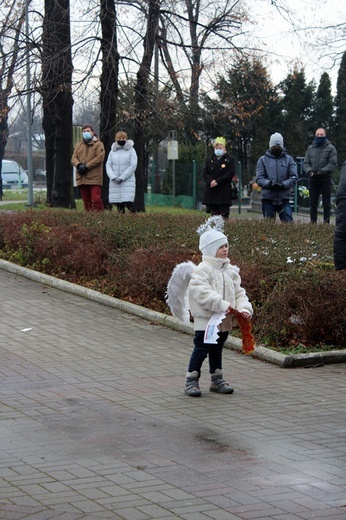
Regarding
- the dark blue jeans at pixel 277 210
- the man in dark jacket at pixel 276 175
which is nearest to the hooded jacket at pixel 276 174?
the man in dark jacket at pixel 276 175

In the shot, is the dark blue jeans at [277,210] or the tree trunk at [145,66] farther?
the tree trunk at [145,66]

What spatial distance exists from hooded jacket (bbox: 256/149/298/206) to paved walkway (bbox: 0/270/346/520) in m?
7.21

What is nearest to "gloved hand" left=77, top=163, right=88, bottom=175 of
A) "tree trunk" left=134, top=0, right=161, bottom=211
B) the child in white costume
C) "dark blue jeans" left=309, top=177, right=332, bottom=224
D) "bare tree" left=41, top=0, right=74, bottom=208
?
"dark blue jeans" left=309, top=177, right=332, bottom=224

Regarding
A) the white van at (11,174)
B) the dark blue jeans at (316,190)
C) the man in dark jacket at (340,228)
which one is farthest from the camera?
the white van at (11,174)

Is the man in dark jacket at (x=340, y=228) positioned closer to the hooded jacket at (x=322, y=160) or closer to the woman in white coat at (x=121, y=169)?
the hooded jacket at (x=322, y=160)

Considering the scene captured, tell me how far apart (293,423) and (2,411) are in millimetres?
2048

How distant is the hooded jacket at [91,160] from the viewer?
1855cm

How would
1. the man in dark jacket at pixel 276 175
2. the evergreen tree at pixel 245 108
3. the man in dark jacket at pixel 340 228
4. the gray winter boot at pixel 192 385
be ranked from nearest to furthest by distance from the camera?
the gray winter boot at pixel 192 385
the man in dark jacket at pixel 340 228
the man in dark jacket at pixel 276 175
the evergreen tree at pixel 245 108

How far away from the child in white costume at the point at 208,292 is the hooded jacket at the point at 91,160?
11032mm

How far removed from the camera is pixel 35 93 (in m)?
23.5

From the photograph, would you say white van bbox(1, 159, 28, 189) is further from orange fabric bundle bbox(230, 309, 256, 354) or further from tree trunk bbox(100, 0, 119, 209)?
orange fabric bundle bbox(230, 309, 256, 354)

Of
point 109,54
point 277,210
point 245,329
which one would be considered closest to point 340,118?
point 109,54

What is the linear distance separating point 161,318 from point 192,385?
10.0 ft

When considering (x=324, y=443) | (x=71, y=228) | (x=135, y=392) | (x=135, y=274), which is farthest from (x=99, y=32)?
(x=324, y=443)
